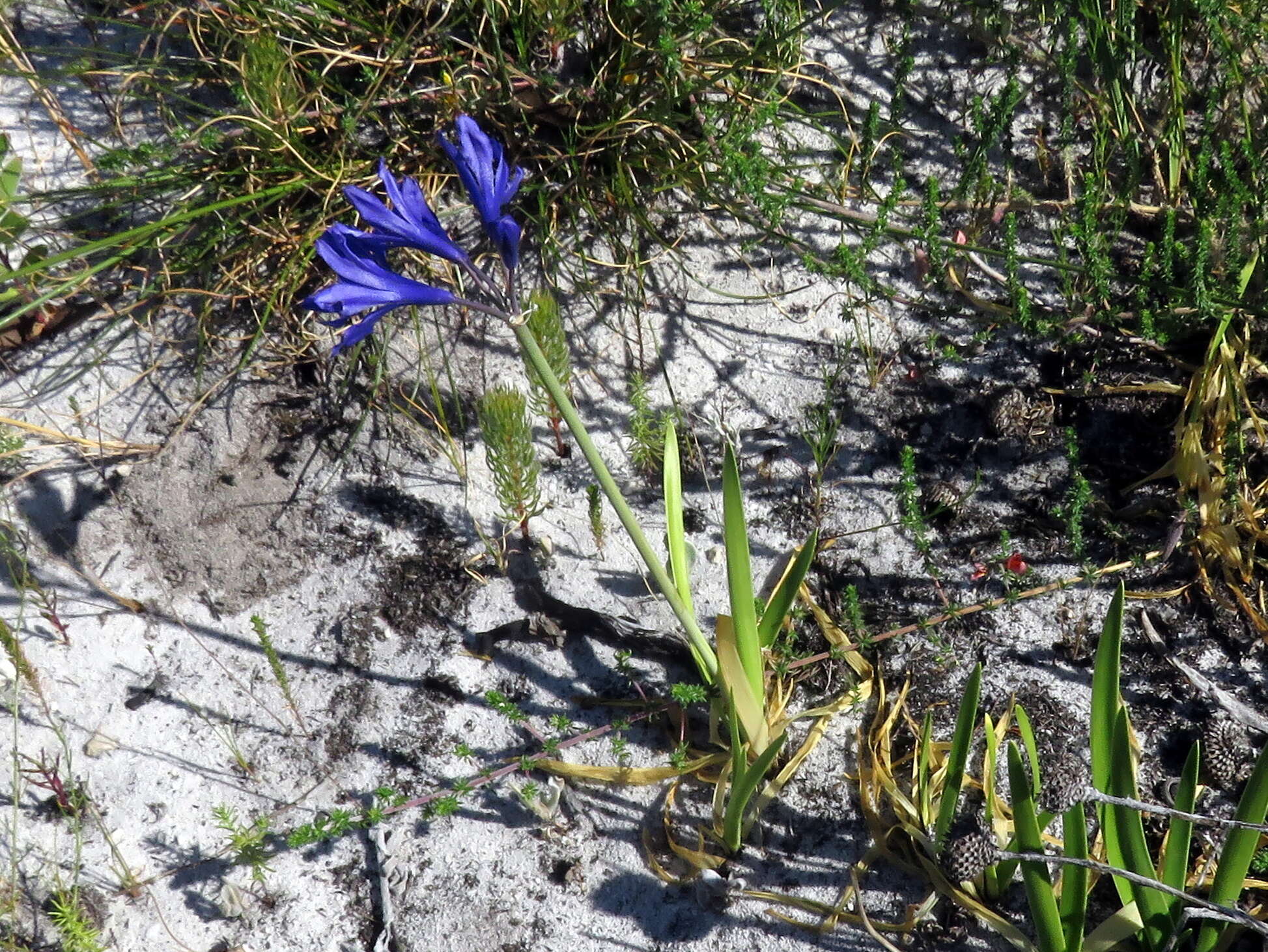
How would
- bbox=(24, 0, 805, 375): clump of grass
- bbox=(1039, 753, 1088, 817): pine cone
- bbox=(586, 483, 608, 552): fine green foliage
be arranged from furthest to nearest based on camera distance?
bbox=(24, 0, 805, 375): clump of grass → bbox=(586, 483, 608, 552): fine green foliage → bbox=(1039, 753, 1088, 817): pine cone

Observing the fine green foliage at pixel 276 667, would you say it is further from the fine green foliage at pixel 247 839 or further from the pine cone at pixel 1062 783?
the pine cone at pixel 1062 783

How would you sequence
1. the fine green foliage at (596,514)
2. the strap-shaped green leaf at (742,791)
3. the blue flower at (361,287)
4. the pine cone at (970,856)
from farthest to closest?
the fine green foliage at (596,514)
the pine cone at (970,856)
the strap-shaped green leaf at (742,791)
the blue flower at (361,287)

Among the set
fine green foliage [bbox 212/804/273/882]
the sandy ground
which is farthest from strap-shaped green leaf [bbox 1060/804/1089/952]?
fine green foliage [bbox 212/804/273/882]

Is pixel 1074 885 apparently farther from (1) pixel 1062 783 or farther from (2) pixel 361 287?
(2) pixel 361 287

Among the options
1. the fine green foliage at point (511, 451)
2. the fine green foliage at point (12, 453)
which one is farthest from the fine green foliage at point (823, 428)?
the fine green foliage at point (12, 453)

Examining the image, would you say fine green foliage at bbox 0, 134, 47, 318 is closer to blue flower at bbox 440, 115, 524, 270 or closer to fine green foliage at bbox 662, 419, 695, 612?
blue flower at bbox 440, 115, 524, 270

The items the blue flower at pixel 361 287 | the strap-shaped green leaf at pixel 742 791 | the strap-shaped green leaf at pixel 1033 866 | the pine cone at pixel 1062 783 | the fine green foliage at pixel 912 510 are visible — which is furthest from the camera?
the fine green foliage at pixel 912 510
